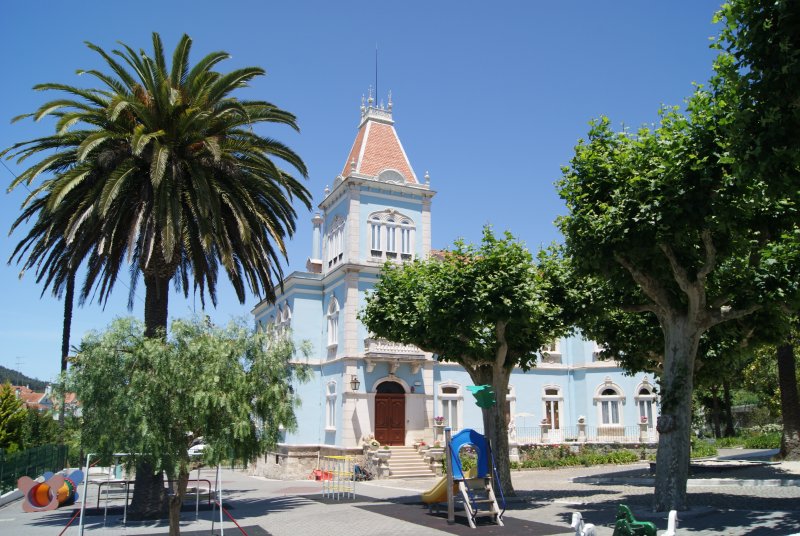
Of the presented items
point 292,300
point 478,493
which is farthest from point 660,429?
point 292,300

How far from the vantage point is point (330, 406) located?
32.3 meters

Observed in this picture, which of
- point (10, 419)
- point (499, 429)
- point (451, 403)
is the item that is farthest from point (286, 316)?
point (499, 429)

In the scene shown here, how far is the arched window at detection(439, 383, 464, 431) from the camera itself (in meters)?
33.0

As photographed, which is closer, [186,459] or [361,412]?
[186,459]

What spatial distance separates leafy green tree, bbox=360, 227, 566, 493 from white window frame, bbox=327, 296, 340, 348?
37.7ft

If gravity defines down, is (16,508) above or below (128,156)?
below

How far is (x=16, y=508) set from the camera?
20.9 metres

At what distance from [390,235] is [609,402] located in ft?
49.8

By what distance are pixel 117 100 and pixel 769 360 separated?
122ft

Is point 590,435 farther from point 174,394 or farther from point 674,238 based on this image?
point 174,394

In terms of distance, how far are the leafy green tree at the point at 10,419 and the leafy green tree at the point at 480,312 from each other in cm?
1840

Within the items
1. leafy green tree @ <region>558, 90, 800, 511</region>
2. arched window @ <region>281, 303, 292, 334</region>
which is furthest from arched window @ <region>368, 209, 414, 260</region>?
leafy green tree @ <region>558, 90, 800, 511</region>

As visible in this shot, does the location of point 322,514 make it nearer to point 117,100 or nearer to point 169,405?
point 169,405

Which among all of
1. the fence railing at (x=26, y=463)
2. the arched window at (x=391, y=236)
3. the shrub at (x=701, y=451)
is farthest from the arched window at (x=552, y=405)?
the fence railing at (x=26, y=463)
